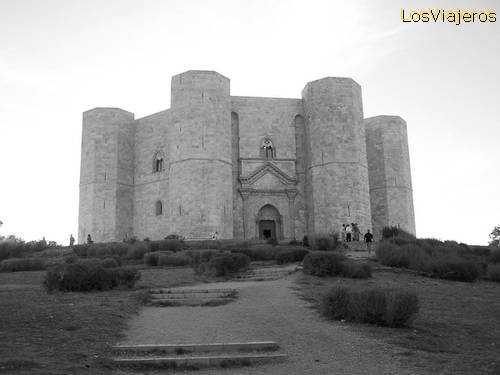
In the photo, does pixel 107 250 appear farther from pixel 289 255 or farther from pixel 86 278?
pixel 86 278

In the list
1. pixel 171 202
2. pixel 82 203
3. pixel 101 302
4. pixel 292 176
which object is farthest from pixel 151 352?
pixel 82 203

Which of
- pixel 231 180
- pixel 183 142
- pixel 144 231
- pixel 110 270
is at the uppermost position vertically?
pixel 183 142

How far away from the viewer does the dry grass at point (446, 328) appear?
674 centimetres

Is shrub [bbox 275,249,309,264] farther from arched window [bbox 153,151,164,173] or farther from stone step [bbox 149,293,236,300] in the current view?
arched window [bbox 153,151,164,173]

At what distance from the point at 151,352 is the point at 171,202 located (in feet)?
82.1

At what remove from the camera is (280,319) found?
9.01 meters

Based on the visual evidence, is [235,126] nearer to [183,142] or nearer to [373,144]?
[183,142]

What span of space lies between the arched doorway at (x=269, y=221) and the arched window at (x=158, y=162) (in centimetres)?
724

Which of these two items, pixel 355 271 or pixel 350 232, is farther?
pixel 350 232

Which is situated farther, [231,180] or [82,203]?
[82,203]

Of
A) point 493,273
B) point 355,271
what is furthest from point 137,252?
point 493,273

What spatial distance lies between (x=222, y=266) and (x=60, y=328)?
7494mm

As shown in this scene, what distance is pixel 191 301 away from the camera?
35.5ft

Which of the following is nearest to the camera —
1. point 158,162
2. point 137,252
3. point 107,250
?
point 137,252
